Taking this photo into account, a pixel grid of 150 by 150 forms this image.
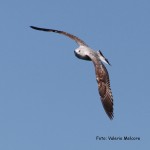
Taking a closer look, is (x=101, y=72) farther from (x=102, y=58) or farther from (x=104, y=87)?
Result: (x=102, y=58)

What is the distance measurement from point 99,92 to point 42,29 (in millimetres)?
9419

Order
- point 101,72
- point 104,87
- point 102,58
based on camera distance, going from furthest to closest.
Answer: point 102,58
point 101,72
point 104,87

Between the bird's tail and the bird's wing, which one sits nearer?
the bird's wing

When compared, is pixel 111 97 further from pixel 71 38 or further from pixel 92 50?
pixel 71 38

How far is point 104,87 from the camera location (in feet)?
83.9

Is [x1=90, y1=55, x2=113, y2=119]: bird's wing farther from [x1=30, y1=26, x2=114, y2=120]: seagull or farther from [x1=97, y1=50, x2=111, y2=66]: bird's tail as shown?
[x1=97, y1=50, x2=111, y2=66]: bird's tail

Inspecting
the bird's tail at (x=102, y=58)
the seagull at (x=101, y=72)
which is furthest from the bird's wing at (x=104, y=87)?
the bird's tail at (x=102, y=58)

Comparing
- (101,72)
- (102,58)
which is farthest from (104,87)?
Result: (102,58)

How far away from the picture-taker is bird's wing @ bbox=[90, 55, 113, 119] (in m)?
24.6

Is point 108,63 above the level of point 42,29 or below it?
below

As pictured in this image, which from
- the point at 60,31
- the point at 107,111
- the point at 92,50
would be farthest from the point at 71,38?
the point at 107,111

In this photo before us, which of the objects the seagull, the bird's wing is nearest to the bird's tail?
the seagull

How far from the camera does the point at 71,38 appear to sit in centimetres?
3275

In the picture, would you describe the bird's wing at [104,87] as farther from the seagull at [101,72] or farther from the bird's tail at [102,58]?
the bird's tail at [102,58]
